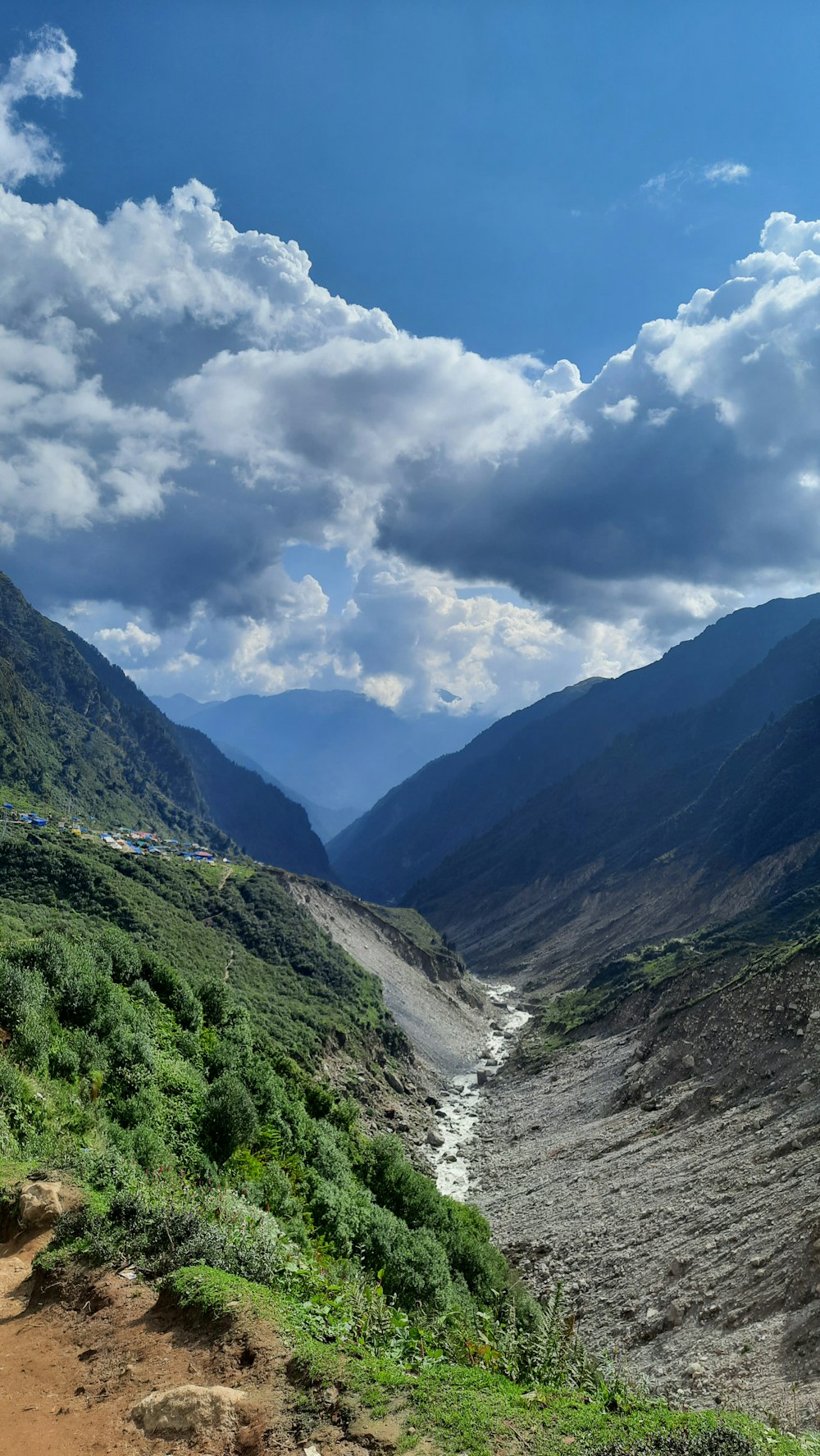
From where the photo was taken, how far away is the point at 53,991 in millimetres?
22953

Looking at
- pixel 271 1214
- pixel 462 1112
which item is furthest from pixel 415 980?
pixel 271 1214

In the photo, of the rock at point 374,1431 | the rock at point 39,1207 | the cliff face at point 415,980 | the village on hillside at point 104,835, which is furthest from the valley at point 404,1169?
the village on hillside at point 104,835

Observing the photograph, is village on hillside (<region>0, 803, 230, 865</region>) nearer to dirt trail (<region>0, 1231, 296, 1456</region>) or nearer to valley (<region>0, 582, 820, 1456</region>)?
valley (<region>0, 582, 820, 1456</region>)

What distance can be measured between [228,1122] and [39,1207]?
Result: 31.7 ft

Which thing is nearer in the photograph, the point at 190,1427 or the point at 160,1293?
the point at 190,1427

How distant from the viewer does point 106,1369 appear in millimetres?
10180

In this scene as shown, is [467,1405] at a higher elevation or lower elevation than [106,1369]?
lower

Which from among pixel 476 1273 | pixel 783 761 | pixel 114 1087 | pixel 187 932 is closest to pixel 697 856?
pixel 783 761

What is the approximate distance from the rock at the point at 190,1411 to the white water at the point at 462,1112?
144ft

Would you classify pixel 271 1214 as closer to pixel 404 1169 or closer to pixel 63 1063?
pixel 63 1063

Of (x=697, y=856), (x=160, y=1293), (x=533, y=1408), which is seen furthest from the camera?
(x=697, y=856)

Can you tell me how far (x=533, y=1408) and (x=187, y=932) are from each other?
69.5 meters

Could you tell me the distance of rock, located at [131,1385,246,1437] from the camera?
892cm

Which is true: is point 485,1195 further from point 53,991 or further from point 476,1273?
point 53,991
